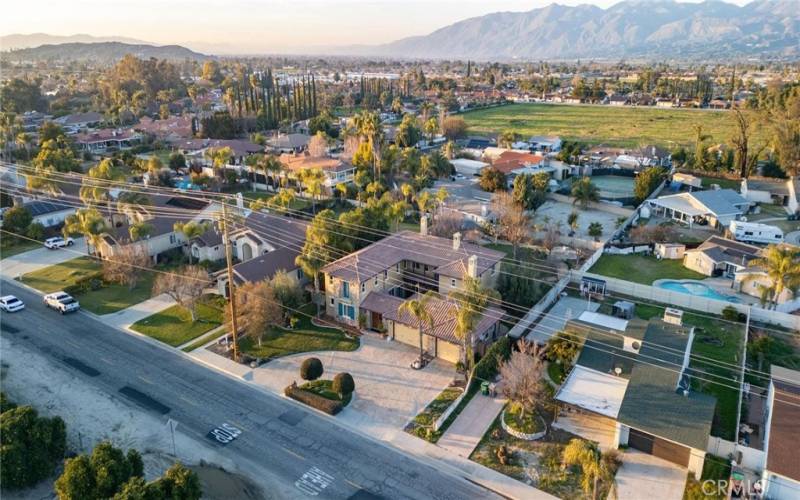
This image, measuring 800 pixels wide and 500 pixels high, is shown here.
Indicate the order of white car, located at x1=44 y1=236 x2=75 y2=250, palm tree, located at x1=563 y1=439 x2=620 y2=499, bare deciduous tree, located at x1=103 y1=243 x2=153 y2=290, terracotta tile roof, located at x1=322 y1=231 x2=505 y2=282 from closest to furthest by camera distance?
1. palm tree, located at x1=563 y1=439 x2=620 y2=499
2. terracotta tile roof, located at x1=322 y1=231 x2=505 y2=282
3. bare deciduous tree, located at x1=103 y1=243 x2=153 y2=290
4. white car, located at x1=44 y1=236 x2=75 y2=250

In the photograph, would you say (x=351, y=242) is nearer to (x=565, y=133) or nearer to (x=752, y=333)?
(x=752, y=333)

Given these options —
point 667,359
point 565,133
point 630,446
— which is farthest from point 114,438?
point 565,133

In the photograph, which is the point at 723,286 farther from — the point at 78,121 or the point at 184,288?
the point at 78,121

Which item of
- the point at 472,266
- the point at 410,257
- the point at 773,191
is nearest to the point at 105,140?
the point at 410,257

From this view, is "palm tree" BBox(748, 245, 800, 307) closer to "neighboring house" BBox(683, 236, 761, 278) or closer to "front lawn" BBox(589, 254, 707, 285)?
"neighboring house" BBox(683, 236, 761, 278)

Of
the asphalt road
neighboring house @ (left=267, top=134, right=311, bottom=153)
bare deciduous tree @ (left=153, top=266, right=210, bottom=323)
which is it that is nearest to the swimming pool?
the asphalt road

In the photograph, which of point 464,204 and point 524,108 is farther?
point 524,108
